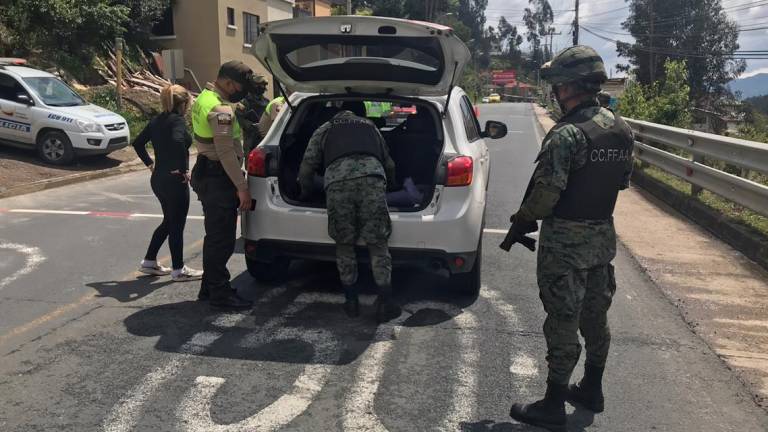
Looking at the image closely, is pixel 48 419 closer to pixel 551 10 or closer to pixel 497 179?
pixel 497 179

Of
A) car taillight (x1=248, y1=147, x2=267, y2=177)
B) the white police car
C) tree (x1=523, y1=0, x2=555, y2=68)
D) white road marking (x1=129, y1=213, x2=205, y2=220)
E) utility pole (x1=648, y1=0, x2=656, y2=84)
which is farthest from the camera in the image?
tree (x1=523, y1=0, x2=555, y2=68)

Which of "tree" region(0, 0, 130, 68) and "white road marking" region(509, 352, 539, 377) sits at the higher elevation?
"tree" region(0, 0, 130, 68)

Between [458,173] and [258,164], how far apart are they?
4.94 feet

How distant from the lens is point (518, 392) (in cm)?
363

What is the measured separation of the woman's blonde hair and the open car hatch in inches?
31.8

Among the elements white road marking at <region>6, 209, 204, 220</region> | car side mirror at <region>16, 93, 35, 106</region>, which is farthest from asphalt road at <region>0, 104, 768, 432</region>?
car side mirror at <region>16, 93, 35, 106</region>

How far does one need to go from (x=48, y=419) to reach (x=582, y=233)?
9.13 feet

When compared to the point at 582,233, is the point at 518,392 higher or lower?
lower

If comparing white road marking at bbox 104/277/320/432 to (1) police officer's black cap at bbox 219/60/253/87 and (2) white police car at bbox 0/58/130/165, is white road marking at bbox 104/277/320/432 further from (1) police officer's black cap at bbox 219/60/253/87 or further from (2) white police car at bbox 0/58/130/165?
(2) white police car at bbox 0/58/130/165

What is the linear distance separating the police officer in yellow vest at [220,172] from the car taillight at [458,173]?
4.81 feet

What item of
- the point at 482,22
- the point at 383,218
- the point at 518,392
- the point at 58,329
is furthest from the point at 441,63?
the point at 482,22

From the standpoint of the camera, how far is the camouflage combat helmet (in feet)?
10.5

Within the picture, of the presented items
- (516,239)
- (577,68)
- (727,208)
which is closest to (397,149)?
(516,239)

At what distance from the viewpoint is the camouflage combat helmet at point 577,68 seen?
10.5ft
